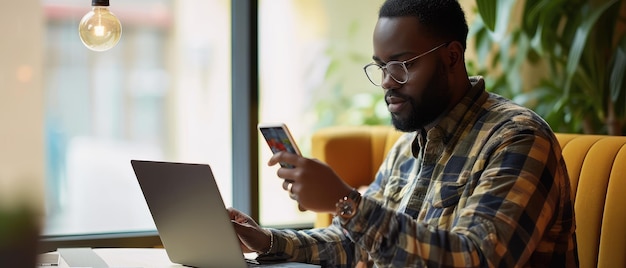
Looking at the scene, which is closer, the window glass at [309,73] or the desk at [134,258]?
the desk at [134,258]

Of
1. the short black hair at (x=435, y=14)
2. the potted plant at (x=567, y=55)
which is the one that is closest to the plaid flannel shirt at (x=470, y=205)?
the short black hair at (x=435, y=14)

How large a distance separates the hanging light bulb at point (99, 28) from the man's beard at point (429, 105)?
1.98 ft

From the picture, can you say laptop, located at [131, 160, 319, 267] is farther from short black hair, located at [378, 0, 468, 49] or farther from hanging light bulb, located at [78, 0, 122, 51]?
short black hair, located at [378, 0, 468, 49]

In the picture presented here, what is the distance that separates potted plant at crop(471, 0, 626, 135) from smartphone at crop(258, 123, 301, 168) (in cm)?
145

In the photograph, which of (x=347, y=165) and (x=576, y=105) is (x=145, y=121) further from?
(x=576, y=105)

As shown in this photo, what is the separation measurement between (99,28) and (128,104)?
3.80 feet

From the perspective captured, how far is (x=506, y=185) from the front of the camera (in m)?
1.46

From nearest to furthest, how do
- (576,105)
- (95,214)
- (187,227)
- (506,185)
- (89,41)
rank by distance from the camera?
(506,185) → (187,227) → (89,41) → (95,214) → (576,105)

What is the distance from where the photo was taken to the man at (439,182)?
138 centimetres

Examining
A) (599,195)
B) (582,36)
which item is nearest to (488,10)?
(582,36)

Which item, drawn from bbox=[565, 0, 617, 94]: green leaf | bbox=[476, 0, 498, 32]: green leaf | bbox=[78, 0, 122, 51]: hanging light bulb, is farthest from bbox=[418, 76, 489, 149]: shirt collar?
bbox=[565, 0, 617, 94]: green leaf

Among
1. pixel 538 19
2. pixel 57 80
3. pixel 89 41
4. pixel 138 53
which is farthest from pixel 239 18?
pixel 89 41

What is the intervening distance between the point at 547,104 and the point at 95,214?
1.73 m

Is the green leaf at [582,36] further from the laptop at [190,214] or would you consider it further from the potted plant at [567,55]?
the laptop at [190,214]
